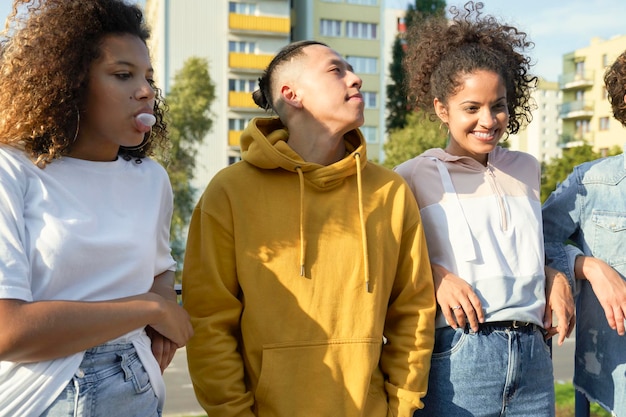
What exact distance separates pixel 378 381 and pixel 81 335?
1002 millimetres

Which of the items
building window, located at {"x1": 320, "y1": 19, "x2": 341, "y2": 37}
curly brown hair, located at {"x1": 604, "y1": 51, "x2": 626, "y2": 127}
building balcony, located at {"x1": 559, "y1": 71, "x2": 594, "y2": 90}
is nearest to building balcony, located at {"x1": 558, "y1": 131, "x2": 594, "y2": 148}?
building balcony, located at {"x1": 559, "y1": 71, "x2": 594, "y2": 90}

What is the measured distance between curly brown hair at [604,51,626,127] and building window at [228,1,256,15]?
33.0 metres

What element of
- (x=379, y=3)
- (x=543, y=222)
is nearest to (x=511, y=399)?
(x=543, y=222)

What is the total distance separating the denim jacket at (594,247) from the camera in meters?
2.61

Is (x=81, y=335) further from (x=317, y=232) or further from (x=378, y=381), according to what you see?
(x=378, y=381)

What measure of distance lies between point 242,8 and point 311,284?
34015mm

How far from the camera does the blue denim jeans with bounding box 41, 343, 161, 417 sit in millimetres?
1791

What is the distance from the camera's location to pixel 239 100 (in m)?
33.2

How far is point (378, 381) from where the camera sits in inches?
92.0

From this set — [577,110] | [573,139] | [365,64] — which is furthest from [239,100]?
[577,110]

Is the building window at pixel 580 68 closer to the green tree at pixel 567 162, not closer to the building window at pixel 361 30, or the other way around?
the green tree at pixel 567 162

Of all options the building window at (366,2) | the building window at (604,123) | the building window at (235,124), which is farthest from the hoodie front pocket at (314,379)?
the building window at (604,123)

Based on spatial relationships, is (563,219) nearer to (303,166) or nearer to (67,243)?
(303,166)

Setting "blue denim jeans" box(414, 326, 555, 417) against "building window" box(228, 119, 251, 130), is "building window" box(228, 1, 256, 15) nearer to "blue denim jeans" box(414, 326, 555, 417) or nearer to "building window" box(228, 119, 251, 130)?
"building window" box(228, 119, 251, 130)
